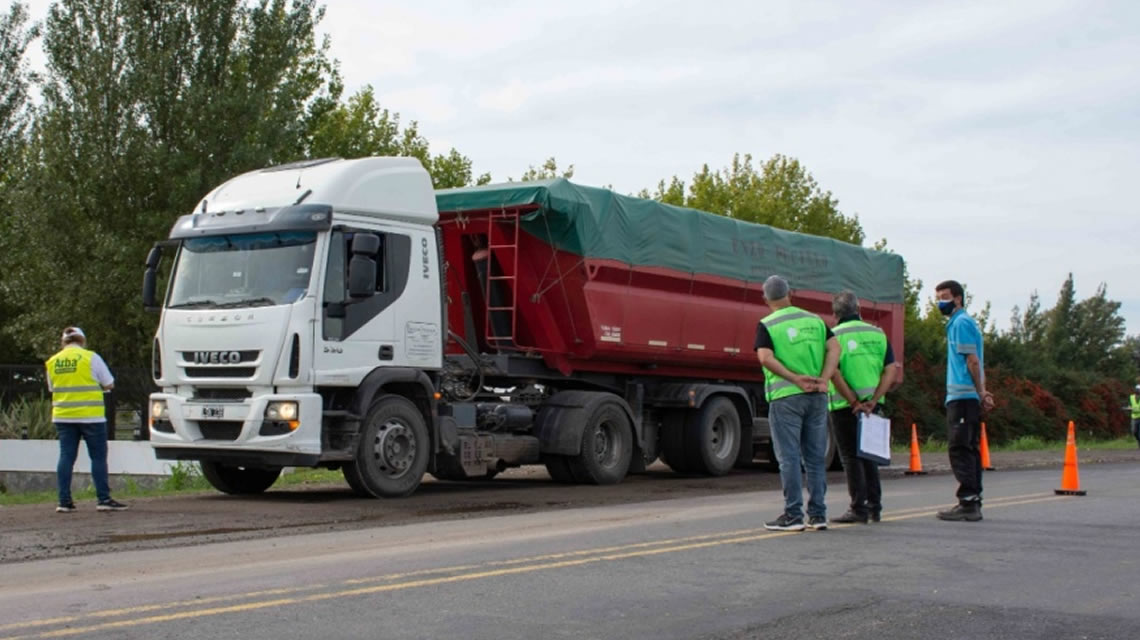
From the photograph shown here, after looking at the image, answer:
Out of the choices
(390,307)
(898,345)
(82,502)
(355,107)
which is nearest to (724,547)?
(390,307)

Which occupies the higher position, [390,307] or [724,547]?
[390,307]

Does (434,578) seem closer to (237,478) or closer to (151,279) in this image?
(151,279)

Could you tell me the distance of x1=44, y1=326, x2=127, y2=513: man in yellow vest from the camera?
42.5 feet

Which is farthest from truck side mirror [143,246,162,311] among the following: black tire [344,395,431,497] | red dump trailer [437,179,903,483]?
red dump trailer [437,179,903,483]

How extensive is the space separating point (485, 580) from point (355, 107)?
150ft

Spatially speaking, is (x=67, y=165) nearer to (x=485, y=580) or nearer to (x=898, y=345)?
(x=898, y=345)

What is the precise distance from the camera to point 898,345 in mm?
21953

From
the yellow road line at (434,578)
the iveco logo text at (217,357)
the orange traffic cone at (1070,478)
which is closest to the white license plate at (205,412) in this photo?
the iveco logo text at (217,357)

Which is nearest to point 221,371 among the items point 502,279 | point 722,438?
point 502,279

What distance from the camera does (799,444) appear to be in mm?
→ 10266

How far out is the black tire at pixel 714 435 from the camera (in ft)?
58.3

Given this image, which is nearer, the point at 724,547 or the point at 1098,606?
the point at 1098,606

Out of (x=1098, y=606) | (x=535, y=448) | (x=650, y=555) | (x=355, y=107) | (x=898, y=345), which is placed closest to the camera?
(x=1098, y=606)

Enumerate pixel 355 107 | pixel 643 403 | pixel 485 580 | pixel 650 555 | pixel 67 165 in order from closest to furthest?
pixel 485 580 → pixel 650 555 → pixel 643 403 → pixel 67 165 → pixel 355 107
